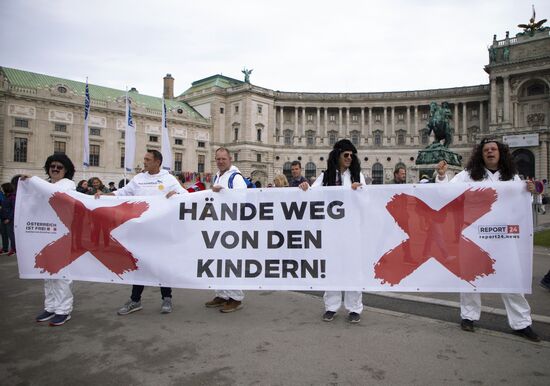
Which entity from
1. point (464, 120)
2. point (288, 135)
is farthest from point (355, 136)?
point (464, 120)

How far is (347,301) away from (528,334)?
221cm

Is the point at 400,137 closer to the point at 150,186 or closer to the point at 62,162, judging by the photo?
the point at 150,186

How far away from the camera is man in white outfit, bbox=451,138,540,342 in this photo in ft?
15.5

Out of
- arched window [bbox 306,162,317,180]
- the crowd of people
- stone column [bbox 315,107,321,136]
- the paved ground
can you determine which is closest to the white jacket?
the crowd of people

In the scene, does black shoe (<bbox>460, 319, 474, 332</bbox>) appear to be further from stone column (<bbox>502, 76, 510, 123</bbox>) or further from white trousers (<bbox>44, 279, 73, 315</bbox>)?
stone column (<bbox>502, 76, 510, 123</bbox>)

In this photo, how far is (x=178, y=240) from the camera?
227 inches

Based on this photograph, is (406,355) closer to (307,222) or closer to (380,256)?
(380,256)

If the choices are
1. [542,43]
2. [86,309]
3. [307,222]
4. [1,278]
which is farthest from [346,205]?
[542,43]

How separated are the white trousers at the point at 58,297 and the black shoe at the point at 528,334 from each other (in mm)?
6012

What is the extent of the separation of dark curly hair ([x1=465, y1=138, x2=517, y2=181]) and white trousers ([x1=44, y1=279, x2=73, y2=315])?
19.8 feet

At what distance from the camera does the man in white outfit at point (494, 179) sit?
15.5 feet

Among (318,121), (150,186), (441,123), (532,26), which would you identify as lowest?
(150,186)

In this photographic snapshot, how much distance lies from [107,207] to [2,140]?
156 feet

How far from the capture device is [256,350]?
4.40 metres
